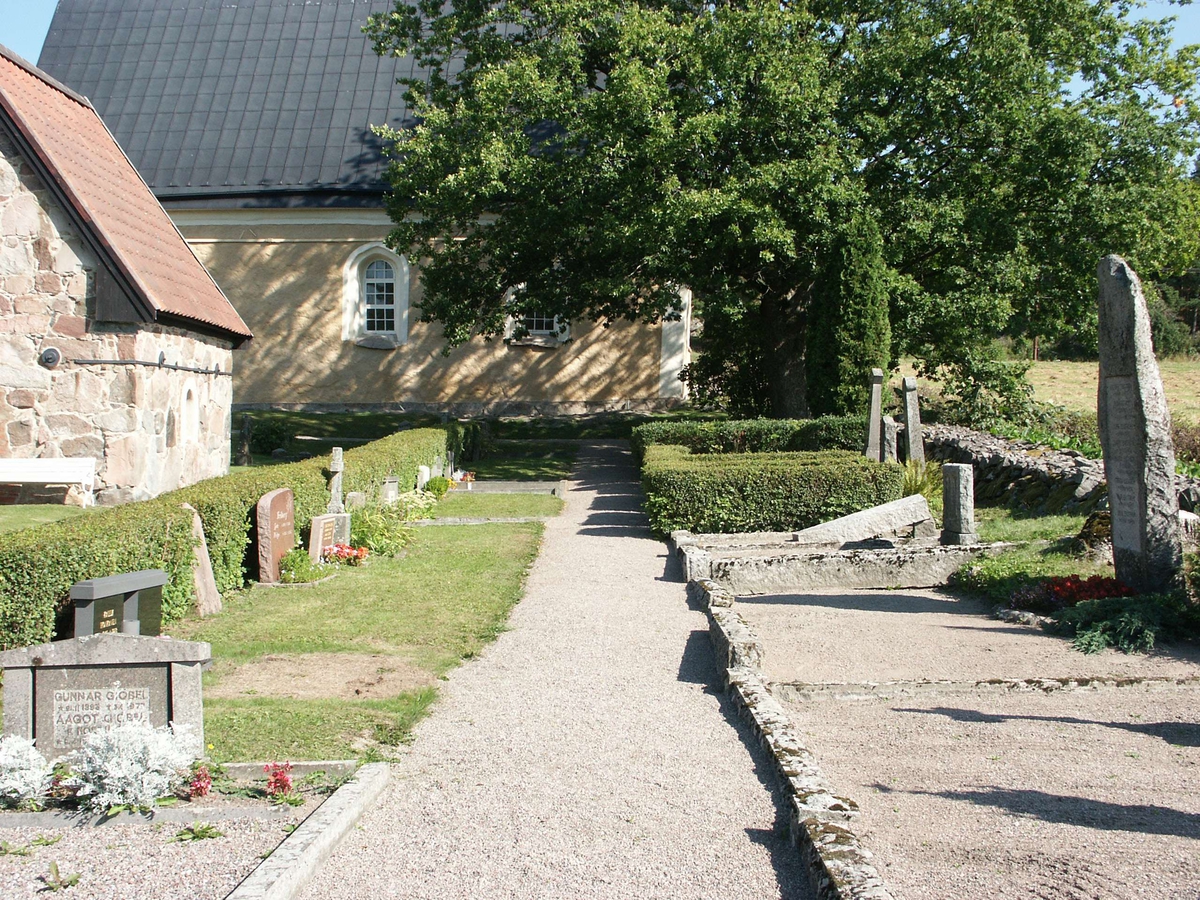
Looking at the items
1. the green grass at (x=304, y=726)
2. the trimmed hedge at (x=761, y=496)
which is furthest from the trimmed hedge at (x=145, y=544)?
A: the trimmed hedge at (x=761, y=496)

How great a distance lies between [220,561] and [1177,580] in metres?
8.54

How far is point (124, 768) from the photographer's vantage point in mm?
4988

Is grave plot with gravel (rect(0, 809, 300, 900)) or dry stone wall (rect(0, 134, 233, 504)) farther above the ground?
dry stone wall (rect(0, 134, 233, 504))

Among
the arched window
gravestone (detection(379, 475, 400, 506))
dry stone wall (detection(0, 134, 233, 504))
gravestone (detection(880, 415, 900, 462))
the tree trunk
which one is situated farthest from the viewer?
the arched window

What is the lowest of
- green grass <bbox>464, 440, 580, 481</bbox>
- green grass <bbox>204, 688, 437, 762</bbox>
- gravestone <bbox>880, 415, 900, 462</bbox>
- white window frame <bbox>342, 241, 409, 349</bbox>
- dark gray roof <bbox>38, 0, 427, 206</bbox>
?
green grass <bbox>204, 688, 437, 762</bbox>

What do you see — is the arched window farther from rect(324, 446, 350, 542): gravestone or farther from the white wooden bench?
rect(324, 446, 350, 542): gravestone

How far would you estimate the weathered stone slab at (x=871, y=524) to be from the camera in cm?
1256

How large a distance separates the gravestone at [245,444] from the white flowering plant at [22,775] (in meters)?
16.4

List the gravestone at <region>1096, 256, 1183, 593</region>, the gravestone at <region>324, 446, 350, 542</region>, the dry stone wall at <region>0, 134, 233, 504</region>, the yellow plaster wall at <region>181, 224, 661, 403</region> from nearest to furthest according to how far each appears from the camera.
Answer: the gravestone at <region>1096, 256, 1183, 593</region>
the gravestone at <region>324, 446, 350, 542</region>
the dry stone wall at <region>0, 134, 233, 504</region>
the yellow plaster wall at <region>181, 224, 661, 403</region>

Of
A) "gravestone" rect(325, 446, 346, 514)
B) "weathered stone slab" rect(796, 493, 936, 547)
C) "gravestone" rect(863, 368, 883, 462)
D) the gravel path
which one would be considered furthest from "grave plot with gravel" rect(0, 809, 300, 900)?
"gravestone" rect(863, 368, 883, 462)

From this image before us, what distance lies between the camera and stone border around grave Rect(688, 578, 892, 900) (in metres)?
3.97

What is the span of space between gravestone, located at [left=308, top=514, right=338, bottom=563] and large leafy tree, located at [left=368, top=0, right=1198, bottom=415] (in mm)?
7769

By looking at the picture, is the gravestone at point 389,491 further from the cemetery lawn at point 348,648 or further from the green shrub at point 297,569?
the green shrub at point 297,569

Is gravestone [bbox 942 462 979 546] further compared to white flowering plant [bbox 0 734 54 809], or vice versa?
gravestone [bbox 942 462 979 546]
